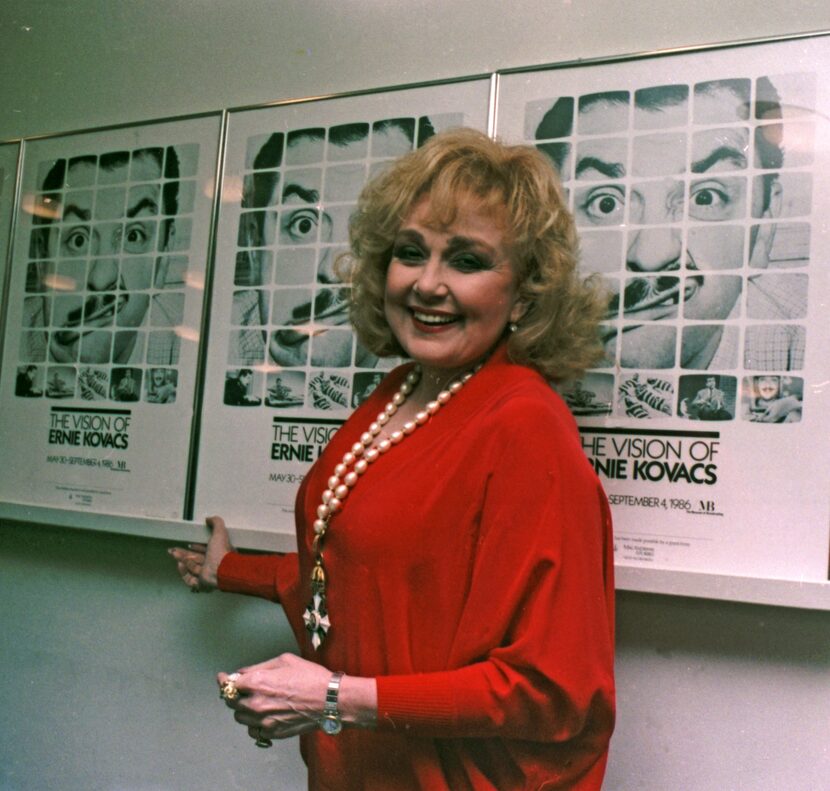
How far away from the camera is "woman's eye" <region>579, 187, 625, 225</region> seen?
3.48 feet

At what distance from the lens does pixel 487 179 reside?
35.9 inches

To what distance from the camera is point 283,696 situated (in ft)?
2.64

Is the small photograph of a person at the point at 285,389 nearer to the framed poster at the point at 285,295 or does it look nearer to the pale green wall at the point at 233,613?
the framed poster at the point at 285,295

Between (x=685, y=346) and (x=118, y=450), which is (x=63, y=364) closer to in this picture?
(x=118, y=450)

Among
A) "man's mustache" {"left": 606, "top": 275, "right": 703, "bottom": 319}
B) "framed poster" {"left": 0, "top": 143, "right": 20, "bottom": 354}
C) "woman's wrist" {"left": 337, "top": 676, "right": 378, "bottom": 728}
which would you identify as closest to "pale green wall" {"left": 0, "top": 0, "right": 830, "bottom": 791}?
"framed poster" {"left": 0, "top": 143, "right": 20, "bottom": 354}

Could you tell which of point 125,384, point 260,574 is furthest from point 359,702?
point 125,384

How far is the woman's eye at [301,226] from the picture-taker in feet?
4.05

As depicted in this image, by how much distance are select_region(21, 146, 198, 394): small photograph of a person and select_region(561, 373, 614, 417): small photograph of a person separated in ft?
1.88

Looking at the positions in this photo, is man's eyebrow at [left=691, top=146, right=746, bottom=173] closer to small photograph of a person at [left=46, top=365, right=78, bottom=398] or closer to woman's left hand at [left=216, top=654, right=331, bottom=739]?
woman's left hand at [left=216, top=654, right=331, bottom=739]

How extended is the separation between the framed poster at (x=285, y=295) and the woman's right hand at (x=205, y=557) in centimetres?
2

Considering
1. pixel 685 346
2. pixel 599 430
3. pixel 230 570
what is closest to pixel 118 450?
pixel 230 570

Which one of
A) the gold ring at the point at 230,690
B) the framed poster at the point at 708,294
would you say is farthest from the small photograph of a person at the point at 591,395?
the gold ring at the point at 230,690

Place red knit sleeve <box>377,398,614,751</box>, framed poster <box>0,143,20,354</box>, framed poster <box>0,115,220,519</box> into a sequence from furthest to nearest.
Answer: framed poster <box>0,143,20,354</box> < framed poster <box>0,115,220,519</box> < red knit sleeve <box>377,398,614,751</box>

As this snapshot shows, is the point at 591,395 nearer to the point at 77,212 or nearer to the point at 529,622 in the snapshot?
the point at 529,622
